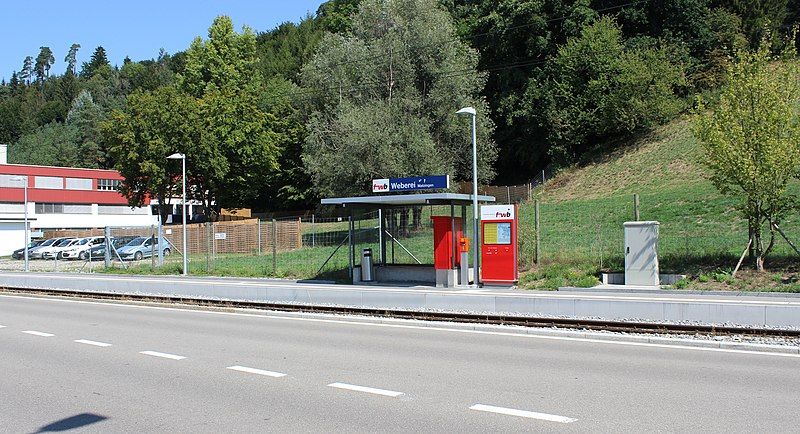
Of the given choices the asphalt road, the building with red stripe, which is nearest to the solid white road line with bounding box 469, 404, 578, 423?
the asphalt road

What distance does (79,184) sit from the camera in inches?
3199

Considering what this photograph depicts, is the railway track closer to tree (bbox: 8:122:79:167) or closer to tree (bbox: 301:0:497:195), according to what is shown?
tree (bbox: 301:0:497:195)

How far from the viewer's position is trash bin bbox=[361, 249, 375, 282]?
2673cm

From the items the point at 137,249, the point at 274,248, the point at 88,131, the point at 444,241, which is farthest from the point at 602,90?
the point at 88,131

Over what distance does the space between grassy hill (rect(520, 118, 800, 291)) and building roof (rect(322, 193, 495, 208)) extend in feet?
8.97

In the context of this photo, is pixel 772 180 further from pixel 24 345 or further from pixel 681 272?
pixel 24 345

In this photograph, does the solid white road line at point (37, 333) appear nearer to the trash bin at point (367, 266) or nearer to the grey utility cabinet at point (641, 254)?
the trash bin at point (367, 266)

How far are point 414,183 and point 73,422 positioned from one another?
1852cm

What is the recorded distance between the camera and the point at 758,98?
824 inches

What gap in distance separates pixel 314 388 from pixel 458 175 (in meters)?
42.3

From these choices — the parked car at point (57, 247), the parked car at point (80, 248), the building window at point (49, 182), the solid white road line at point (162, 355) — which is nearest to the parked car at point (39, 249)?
the parked car at point (57, 247)

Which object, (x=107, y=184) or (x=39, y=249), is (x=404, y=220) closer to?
(x=39, y=249)

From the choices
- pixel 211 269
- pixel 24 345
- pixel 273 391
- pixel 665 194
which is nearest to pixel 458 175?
pixel 665 194

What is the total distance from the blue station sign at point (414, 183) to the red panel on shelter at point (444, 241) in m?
1.16
